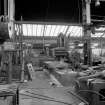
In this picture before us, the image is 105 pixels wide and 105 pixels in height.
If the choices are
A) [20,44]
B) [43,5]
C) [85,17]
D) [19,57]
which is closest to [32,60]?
[19,57]

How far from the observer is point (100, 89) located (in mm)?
1670

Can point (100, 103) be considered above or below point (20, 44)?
below

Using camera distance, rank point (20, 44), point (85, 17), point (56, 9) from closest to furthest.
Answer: point (20, 44), point (85, 17), point (56, 9)

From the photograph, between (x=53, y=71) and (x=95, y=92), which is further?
(x=53, y=71)

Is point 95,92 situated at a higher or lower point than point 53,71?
higher

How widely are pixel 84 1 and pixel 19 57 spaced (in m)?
2.83

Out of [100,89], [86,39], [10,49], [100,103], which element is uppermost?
[86,39]

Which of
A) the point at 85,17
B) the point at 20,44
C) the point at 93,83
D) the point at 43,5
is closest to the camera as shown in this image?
the point at 93,83

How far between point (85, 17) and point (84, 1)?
581mm

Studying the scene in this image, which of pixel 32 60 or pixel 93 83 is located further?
pixel 32 60

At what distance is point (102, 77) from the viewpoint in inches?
71.7

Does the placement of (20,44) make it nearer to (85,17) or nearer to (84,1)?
(85,17)

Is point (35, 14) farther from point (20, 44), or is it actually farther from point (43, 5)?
point (20, 44)

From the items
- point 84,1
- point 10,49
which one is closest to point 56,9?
point 84,1
